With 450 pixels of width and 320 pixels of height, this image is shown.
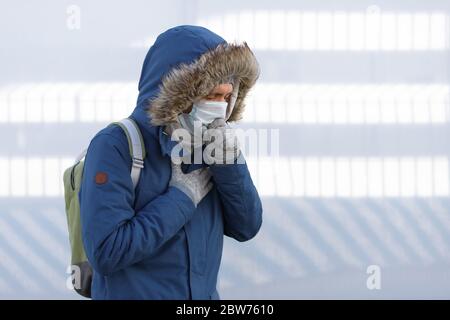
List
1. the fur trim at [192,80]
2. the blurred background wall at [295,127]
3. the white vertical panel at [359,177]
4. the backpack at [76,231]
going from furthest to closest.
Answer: the white vertical panel at [359,177] → the blurred background wall at [295,127] → the backpack at [76,231] → the fur trim at [192,80]

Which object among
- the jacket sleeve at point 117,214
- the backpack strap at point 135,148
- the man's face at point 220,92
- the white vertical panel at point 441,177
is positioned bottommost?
the white vertical panel at point 441,177

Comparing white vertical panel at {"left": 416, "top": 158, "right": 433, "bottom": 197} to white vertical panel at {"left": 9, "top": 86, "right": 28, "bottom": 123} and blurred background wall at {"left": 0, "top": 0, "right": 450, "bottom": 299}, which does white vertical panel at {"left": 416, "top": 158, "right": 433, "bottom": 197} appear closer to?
blurred background wall at {"left": 0, "top": 0, "right": 450, "bottom": 299}

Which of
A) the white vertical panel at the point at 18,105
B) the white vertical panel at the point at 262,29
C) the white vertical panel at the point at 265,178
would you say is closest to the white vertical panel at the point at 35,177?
the white vertical panel at the point at 18,105

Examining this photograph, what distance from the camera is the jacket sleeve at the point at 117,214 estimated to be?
1.25 metres

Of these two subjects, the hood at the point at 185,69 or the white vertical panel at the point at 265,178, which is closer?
the hood at the point at 185,69

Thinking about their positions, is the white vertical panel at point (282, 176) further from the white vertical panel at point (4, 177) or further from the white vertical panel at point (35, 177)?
the white vertical panel at point (4, 177)

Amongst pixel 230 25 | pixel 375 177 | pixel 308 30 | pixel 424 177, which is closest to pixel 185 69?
pixel 230 25

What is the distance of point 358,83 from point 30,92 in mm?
1478

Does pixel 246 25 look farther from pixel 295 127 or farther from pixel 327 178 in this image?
pixel 327 178

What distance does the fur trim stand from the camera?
1363mm

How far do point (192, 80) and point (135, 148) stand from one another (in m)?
0.19

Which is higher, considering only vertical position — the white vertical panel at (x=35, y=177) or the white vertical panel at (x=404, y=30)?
the white vertical panel at (x=404, y=30)

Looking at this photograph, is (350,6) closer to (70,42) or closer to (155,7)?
(155,7)

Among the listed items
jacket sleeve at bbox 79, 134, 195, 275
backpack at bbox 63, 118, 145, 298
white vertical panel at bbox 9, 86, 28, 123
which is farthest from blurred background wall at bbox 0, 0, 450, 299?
jacket sleeve at bbox 79, 134, 195, 275
